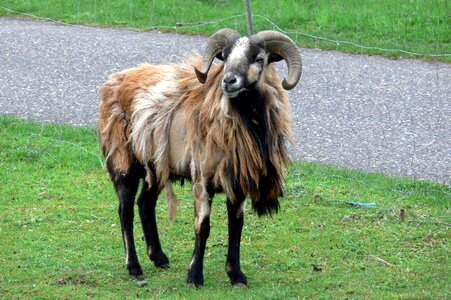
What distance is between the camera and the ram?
9.12m

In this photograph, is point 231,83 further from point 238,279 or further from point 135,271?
point 135,271

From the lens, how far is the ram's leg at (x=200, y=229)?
9242mm

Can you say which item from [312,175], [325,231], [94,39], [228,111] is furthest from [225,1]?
[228,111]

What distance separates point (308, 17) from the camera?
1880cm

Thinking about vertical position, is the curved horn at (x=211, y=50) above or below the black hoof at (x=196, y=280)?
above

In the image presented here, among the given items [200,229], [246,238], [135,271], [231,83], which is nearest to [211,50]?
[231,83]

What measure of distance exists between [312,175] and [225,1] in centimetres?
786

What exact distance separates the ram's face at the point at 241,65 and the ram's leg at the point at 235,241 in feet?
3.57

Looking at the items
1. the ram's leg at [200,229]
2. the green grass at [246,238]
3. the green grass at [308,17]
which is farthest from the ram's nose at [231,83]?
the green grass at [308,17]

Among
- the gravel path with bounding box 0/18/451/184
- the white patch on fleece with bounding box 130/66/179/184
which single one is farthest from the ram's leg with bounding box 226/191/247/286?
the gravel path with bounding box 0/18/451/184

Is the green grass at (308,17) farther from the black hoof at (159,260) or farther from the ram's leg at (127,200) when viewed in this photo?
the black hoof at (159,260)

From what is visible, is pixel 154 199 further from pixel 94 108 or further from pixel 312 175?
pixel 94 108

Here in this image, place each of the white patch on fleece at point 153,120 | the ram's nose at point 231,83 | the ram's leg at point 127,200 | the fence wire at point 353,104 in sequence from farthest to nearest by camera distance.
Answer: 1. the fence wire at point 353,104
2. the ram's leg at point 127,200
3. the white patch on fleece at point 153,120
4. the ram's nose at point 231,83

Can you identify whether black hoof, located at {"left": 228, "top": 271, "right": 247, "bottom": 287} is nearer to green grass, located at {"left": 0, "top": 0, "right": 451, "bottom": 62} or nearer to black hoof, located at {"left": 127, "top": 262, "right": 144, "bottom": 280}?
black hoof, located at {"left": 127, "top": 262, "right": 144, "bottom": 280}
